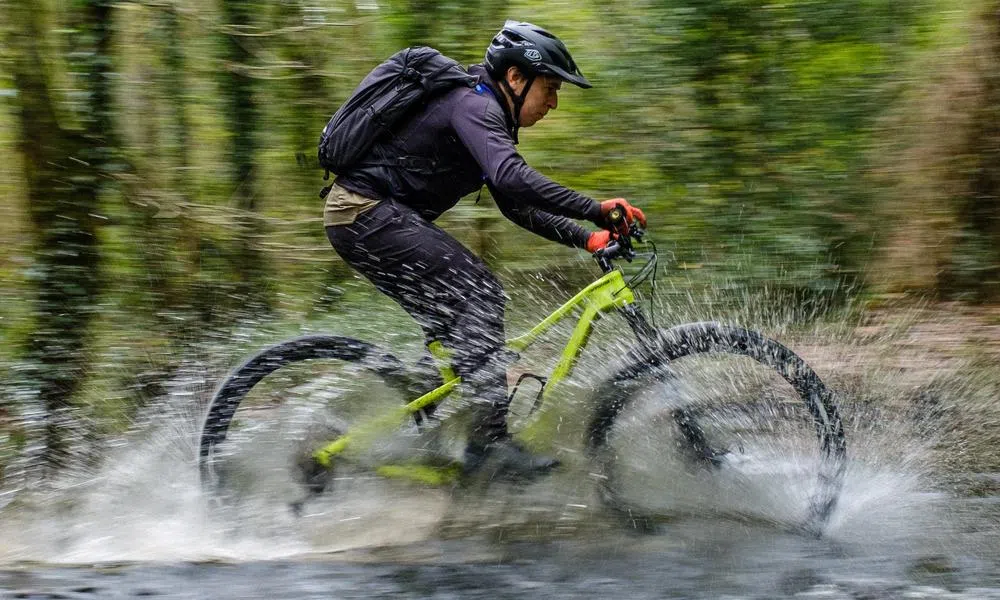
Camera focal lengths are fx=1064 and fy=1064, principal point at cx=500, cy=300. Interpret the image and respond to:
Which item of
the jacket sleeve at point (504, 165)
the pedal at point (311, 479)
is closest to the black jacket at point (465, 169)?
the jacket sleeve at point (504, 165)

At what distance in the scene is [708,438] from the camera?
4633 millimetres

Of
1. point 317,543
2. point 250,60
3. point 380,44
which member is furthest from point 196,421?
point 380,44

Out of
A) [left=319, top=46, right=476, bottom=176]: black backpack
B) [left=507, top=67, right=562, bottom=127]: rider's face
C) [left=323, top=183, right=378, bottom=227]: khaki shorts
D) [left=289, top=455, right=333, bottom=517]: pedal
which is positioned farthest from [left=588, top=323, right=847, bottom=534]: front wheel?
[left=319, top=46, right=476, bottom=176]: black backpack

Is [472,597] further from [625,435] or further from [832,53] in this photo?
[832,53]

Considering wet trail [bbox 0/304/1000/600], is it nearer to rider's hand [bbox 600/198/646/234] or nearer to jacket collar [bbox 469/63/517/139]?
rider's hand [bbox 600/198/646/234]

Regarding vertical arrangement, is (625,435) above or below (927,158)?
below

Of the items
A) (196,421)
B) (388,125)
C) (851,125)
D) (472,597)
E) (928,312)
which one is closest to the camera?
(472,597)

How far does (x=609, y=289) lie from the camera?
459 cm

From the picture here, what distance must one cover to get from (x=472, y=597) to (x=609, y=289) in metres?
1.42

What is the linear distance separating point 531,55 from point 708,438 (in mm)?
1806

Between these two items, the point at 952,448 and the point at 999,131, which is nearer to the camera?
the point at 952,448

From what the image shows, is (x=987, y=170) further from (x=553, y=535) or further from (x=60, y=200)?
(x=60, y=200)

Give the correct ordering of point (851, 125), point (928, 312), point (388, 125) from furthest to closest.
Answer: point (851, 125) → point (928, 312) → point (388, 125)

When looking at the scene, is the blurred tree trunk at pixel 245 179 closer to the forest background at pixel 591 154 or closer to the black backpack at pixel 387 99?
the forest background at pixel 591 154
